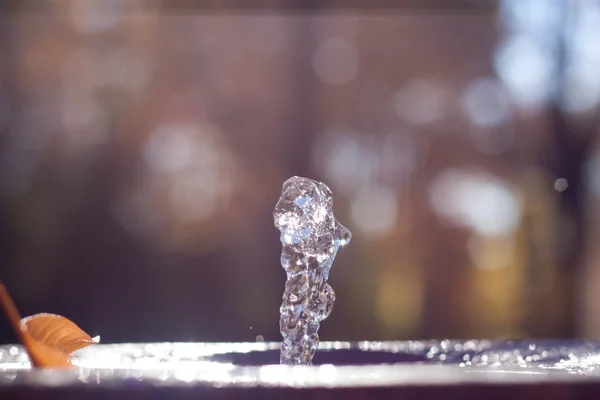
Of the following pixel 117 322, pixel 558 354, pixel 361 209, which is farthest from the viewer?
pixel 361 209

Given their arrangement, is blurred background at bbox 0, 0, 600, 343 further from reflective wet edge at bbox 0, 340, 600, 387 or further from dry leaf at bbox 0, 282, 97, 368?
dry leaf at bbox 0, 282, 97, 368

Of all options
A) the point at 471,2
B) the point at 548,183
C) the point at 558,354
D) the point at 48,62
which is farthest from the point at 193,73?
the point at 558,354

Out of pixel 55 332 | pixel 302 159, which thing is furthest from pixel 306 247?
pixel 302 159

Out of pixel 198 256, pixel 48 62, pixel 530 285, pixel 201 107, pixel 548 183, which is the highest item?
pixel 48 62

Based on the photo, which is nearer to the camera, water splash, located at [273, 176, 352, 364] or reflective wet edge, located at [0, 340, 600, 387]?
reflective wet edge, located at [0, 340, 600, 387]

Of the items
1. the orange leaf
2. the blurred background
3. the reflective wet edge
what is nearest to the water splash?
the reflective wet edge

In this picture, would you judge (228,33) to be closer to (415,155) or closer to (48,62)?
(48,62)

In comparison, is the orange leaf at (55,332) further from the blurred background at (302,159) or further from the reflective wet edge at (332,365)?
the blurred background at (302,159)
